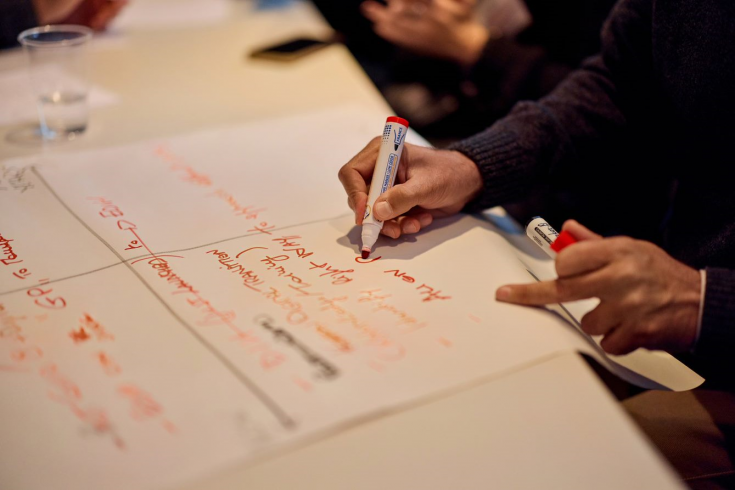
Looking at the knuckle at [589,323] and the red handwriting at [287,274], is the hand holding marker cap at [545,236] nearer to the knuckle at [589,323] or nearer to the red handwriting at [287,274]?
the knuckle at [589,323]

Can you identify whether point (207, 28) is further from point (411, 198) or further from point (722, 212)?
point (722, 212)

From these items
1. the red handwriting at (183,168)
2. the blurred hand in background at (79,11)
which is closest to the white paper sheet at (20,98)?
the blurred hand in background at (79,11)

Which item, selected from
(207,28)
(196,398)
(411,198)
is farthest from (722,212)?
(207,28)

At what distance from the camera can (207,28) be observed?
145 cm

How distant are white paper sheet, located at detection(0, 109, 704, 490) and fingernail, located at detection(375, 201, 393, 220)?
0.13 feet

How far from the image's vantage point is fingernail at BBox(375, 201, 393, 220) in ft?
2.16

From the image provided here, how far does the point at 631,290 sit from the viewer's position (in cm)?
56

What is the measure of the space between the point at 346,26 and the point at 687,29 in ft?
4.73

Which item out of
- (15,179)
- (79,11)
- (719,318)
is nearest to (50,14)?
(79,11)

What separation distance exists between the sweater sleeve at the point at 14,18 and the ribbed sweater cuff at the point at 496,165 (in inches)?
35.6

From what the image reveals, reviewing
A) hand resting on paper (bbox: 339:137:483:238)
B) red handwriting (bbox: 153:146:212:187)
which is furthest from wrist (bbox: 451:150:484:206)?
red handwriting (bbox: 153:146:212:187)

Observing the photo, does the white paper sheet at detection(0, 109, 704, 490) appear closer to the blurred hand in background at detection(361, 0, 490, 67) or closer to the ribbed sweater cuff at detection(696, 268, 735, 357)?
the ribbed sweater cuff at detection(696, 268, 735, 357)

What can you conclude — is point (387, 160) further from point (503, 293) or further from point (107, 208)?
point (107, 208)

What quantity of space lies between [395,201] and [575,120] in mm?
347
